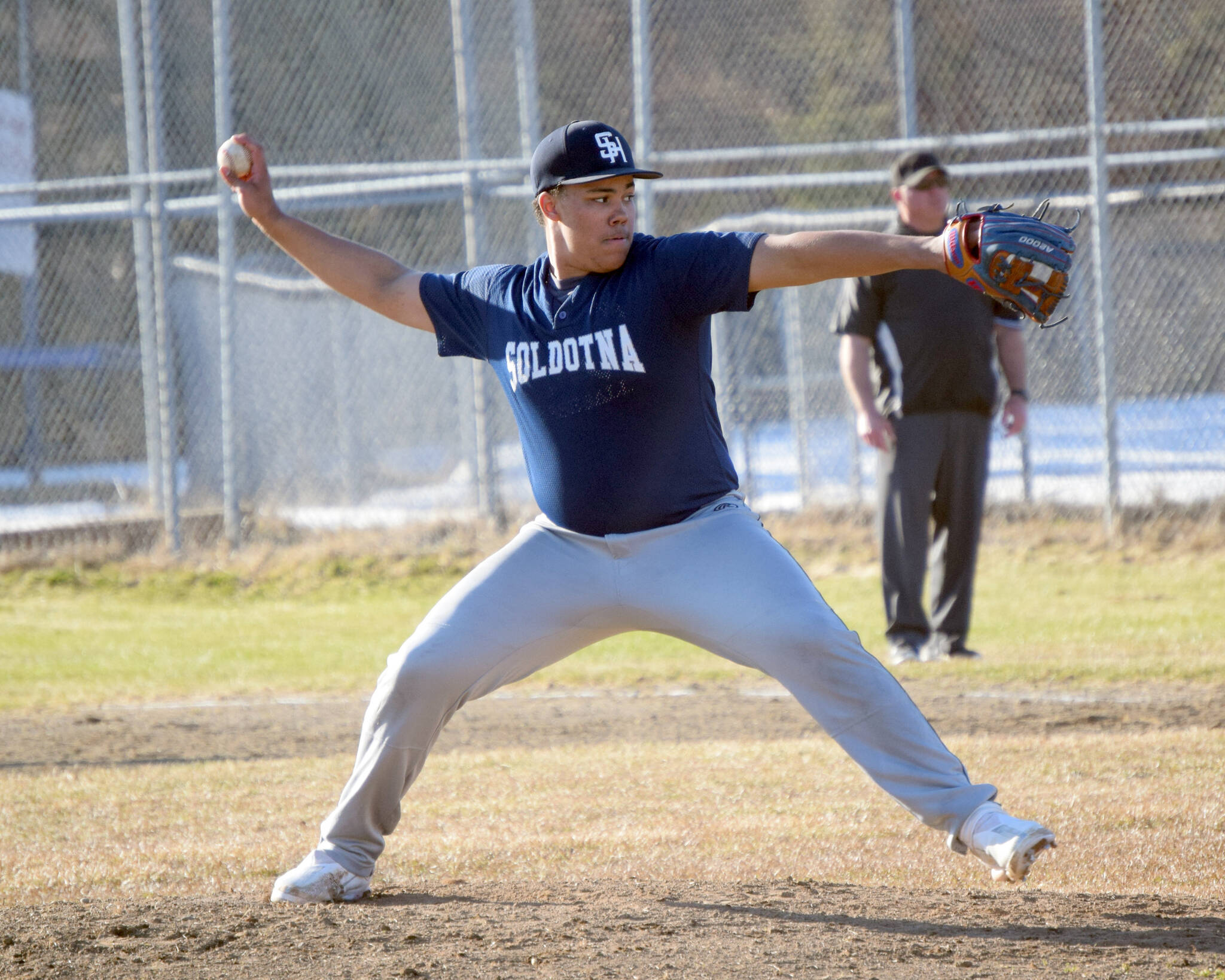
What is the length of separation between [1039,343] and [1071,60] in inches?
96.0

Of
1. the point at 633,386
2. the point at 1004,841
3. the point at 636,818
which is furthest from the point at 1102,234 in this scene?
the point at 1004,841

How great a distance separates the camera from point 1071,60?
1100 cm

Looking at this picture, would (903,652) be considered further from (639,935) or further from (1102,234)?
(1102,234)

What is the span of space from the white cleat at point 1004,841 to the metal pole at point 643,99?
7.19 m

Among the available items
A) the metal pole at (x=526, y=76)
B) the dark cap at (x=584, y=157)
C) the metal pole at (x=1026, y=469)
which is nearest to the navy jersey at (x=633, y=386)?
the dark cap at (x=584, y=157)

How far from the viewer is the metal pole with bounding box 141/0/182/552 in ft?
35.3

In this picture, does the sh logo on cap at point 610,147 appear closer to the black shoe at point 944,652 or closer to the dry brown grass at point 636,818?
the dry brown grass at point 636,818

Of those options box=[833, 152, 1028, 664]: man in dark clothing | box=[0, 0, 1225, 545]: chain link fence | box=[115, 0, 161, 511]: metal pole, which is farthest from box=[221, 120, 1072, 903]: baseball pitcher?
box=[115, 0, 161, 511]: metal pole

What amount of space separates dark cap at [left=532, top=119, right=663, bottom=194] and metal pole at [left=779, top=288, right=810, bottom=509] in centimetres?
745

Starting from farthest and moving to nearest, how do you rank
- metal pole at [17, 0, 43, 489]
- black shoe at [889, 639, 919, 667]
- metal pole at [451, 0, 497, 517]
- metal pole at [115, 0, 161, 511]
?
metal pole at [17, 0, 43, 489], metal pole at [115, 0, 161, 511], metal pole at [451, 0, 497, 517], black shoe at [889, 639, 919, 667]

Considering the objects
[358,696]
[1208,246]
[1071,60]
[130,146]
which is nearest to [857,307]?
[358,696]

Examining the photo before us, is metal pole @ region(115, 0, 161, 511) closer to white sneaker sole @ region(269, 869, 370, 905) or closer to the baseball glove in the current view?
white sneaker sole @ region(269, 869, 370, 905)

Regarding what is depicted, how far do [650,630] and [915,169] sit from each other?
12.8 ft

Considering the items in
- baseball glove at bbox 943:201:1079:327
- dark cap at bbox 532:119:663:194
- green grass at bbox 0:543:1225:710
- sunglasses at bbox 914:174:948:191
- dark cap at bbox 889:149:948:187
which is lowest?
green grass at bbox 0:543:1225:710
